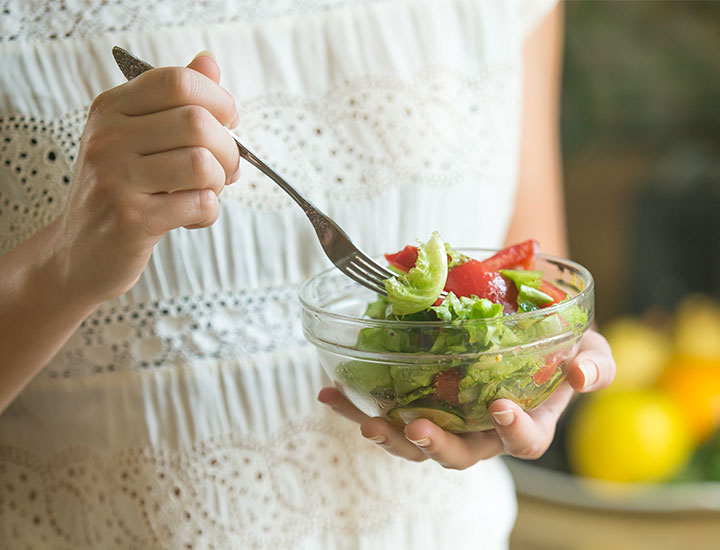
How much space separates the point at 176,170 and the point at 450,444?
9.4 inches

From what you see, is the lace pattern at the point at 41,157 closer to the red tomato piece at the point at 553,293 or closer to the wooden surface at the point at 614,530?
the red tomato piece at the point at 553,293

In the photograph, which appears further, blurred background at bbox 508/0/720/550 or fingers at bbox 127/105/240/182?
blurred background at bbox 508/0/720/550

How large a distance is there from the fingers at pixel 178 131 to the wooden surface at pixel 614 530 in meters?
0.94

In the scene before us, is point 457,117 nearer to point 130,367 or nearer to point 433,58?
point 433,58

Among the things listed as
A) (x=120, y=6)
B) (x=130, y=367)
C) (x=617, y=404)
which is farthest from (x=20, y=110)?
(x=617, y=404)

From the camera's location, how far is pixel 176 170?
0.41 meters

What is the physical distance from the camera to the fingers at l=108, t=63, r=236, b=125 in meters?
0.41

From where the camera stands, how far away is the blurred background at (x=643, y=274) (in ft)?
3.66

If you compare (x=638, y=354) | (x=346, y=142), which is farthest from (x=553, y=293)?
(x=638, y=354)

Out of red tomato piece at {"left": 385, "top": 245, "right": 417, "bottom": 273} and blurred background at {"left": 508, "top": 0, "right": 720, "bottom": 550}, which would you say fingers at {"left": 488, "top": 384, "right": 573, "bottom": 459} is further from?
blurred background at {"left": 508, "top": 0, "right": 720, "bottom": 550}

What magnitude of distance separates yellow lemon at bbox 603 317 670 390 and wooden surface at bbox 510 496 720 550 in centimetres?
21

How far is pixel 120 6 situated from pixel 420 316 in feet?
1.22

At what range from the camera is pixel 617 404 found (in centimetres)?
115

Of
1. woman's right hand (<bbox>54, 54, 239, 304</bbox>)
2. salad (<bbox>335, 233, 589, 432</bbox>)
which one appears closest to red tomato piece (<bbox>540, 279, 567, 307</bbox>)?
salad (<bbox>335, 233, 589, 432</bbox>)
